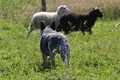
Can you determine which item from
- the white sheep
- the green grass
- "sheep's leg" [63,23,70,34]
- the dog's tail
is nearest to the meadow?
the green grass

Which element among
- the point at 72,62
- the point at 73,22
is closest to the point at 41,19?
the point at 73,22

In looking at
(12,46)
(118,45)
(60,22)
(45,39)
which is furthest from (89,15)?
(45,39)

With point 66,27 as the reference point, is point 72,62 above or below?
above

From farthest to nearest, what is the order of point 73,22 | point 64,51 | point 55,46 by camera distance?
point 73,22, point 55,46, point 64,51

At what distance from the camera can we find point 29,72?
525 cm

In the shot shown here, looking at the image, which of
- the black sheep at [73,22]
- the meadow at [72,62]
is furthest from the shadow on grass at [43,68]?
the black sheep at [73,22]

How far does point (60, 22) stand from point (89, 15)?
4.46 feet

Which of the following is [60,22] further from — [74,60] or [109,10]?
[109,10]

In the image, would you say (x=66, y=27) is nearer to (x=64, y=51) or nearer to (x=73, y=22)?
(x=73, y=22)

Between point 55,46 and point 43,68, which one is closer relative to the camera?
point 55,46

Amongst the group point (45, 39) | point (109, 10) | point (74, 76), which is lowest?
point (109, 10)

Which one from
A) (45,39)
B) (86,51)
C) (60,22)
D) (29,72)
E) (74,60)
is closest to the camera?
(29,72)

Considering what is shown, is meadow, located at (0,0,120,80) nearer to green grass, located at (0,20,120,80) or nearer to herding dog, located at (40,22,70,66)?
green grass, located at (0,20,120,80)

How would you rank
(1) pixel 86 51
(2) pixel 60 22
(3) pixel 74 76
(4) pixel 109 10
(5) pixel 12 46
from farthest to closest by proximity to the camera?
(4) pixel 109 10, (2) pixel 60 22, (5) pixel 12 46, (1) pixel 86 51, (3) pixel 74 76
